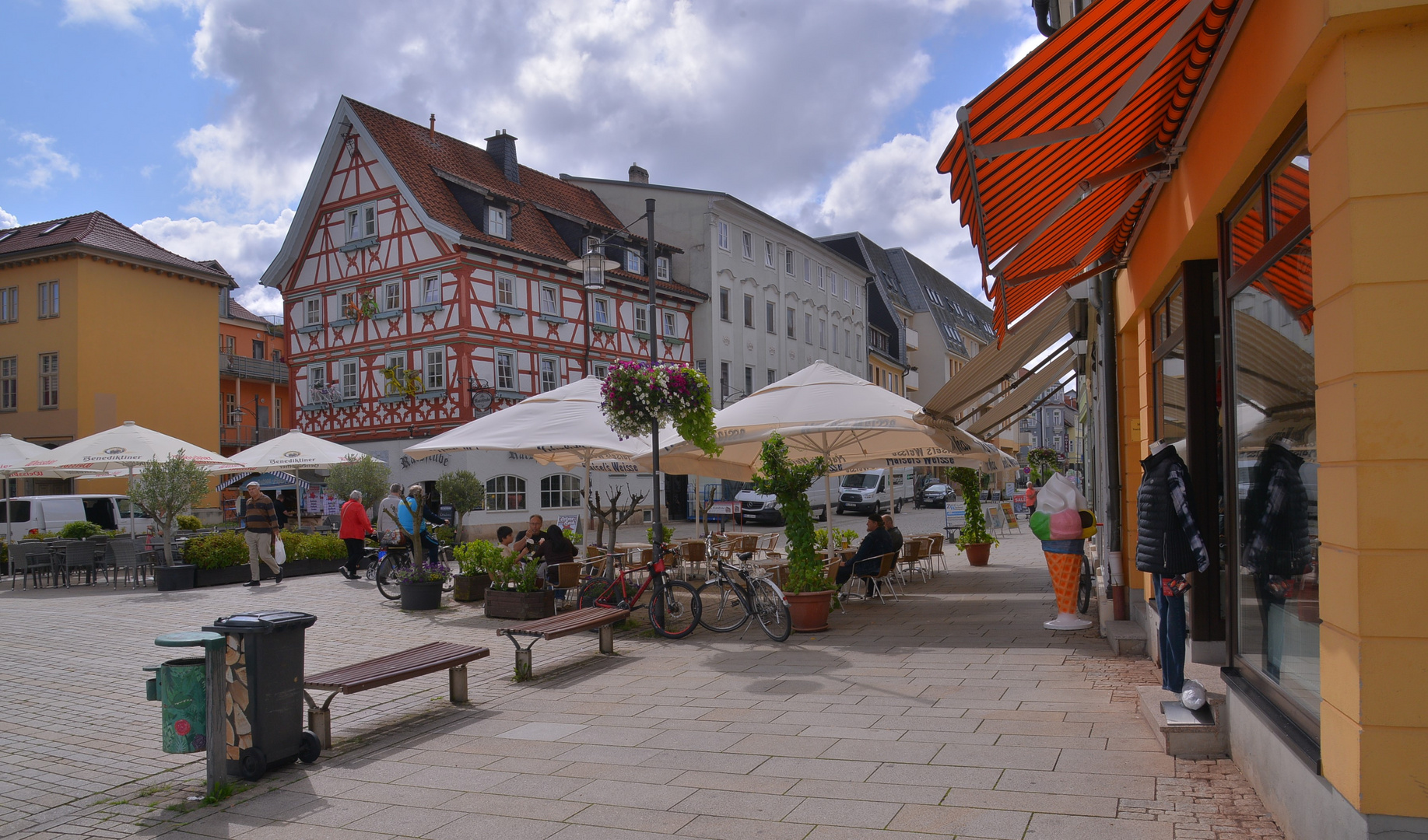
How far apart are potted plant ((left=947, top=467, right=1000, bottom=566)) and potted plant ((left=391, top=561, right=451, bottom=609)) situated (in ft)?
31.3

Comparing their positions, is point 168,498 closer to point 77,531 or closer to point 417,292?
point 77,531

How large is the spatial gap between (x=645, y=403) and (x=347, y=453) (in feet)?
40.6

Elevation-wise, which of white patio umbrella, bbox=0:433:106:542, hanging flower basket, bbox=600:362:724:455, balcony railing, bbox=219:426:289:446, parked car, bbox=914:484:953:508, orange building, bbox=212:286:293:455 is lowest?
parked car, bbox=914:484:953:508

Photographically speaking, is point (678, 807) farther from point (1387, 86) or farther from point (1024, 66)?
point (1387, 86)

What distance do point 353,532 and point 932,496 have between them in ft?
106

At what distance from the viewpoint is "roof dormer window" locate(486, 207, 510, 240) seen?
31922mm

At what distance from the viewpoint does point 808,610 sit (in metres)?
10.2

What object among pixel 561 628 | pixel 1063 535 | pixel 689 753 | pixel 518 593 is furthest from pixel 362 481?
pixel 689 753

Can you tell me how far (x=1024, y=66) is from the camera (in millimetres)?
3867

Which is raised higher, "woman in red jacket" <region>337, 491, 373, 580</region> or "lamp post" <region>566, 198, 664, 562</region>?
"lamp post" <region>566, 198, 664, 562</region>

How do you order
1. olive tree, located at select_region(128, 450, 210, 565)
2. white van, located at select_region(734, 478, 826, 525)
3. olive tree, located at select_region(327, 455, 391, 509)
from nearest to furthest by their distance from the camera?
olive tree, located at select_region(128, 450, 210, 565) < olive tree, located at select_region(327, 455, 391, 509) < white van, located at select_region(734, 478, 826, 525)

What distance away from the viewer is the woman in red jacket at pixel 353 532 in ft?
59.0

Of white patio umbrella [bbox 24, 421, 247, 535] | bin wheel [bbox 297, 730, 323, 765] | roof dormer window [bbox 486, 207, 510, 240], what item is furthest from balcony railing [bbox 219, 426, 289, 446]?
bin wheel [bbox 297, 730, 323, 765]

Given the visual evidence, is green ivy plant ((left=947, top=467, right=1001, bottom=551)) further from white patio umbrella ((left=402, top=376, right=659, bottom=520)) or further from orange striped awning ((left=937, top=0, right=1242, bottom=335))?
orange striped awning ((left=937, top=0, right=1242, bottom=335))
